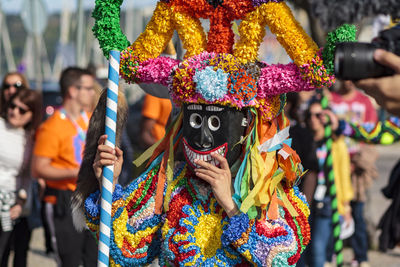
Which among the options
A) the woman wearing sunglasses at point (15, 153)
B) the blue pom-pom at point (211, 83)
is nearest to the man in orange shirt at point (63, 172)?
the woman wearing sunglasses at point (15, 153)

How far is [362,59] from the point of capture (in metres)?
1.81

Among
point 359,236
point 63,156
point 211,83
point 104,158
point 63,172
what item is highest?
point 211,83

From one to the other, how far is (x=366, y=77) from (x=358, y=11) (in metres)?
3.13

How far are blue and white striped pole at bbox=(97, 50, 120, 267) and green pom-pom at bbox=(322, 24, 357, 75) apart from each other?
0.97m

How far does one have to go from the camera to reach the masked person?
8.98 feet

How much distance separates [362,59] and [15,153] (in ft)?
12.3

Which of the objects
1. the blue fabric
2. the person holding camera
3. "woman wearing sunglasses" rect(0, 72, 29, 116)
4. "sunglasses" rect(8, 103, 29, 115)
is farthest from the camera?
the blue fabric

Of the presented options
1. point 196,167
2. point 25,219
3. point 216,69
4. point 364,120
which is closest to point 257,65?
point 216,69

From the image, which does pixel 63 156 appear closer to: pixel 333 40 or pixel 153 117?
pixel 153 117

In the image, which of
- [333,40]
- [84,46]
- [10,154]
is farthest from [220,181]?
[84,46]

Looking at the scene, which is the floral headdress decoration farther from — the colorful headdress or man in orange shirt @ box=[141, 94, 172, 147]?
man in orange shirt @ box=[141, 94, 172, 147]

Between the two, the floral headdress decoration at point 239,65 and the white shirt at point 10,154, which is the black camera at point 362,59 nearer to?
the floral headdress decoration at point 239,65

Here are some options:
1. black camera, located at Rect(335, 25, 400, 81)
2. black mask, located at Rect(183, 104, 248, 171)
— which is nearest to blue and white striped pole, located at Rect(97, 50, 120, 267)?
black mask, located at Rect(183, 104, 248, 171)

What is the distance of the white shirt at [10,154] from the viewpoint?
16.1 feet
